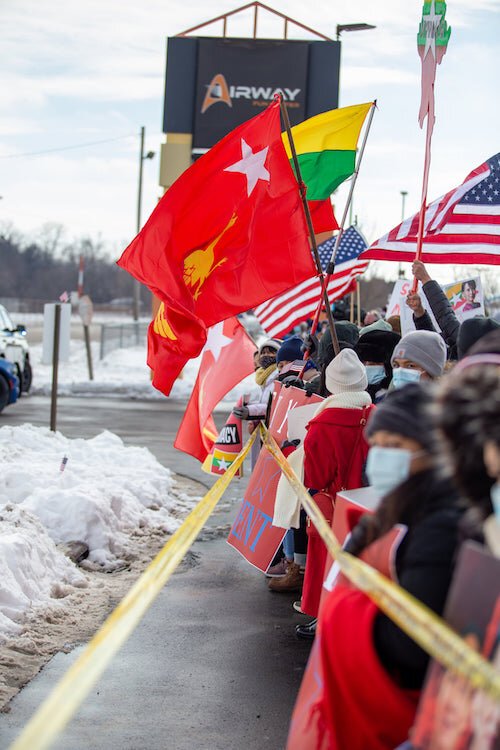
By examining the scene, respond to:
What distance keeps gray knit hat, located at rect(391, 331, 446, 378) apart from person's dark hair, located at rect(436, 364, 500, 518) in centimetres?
303

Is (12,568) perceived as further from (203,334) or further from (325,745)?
(325,745)

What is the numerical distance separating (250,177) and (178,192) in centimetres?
57

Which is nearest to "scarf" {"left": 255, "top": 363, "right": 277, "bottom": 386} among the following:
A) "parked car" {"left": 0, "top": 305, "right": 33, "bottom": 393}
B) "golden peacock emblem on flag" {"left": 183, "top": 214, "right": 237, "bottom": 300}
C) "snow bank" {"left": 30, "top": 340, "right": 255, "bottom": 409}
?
"golden peacock emblem on flag" {"left": 183, "top": 214, "right": 237, "bottom": 300}

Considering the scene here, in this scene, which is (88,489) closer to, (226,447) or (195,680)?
(226,447)

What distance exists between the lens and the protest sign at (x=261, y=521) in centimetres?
687

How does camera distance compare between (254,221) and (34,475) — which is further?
(34,475)

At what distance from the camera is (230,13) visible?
28.5m

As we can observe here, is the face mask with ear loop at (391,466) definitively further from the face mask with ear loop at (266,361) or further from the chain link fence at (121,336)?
the chain link fence at (121,336)

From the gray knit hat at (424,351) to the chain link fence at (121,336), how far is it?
2900 centimetres

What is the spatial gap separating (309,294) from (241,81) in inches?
694

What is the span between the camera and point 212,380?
868 cm

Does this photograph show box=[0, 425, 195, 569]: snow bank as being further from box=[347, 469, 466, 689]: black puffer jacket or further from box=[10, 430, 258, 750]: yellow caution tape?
box=[347, 469, 466, 689]: black puffer jacket

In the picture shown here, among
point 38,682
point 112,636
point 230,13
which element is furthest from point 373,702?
point 230,13

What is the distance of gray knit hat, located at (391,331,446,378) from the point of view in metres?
5.45
